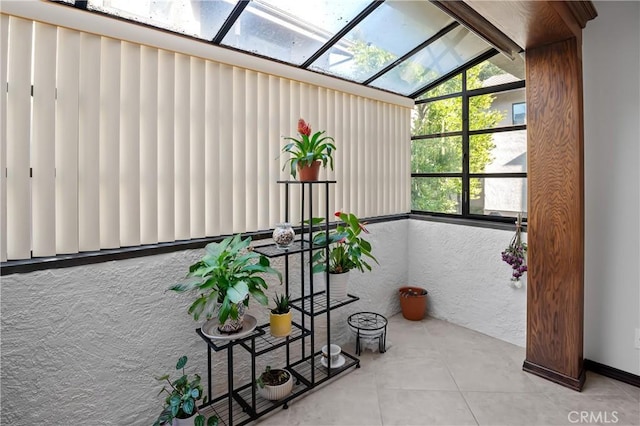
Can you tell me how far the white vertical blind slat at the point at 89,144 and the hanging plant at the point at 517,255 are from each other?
8.86ft

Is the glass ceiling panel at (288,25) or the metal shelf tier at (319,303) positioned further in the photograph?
the metal shelf tier at (319,303)

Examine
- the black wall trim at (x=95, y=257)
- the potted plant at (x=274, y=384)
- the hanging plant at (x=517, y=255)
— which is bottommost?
the potted plant at (x=274, y=384)

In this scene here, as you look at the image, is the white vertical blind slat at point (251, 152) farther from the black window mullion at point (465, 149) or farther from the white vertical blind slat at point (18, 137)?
the black window mullion at point (465, 149)

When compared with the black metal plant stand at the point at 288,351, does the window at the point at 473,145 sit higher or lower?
higher

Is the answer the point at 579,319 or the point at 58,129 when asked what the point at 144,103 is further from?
the point at 579,319

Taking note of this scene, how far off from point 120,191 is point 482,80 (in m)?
2.92

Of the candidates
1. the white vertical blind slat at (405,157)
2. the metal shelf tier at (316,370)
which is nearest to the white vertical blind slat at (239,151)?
the metal shelf tier at (316,370)

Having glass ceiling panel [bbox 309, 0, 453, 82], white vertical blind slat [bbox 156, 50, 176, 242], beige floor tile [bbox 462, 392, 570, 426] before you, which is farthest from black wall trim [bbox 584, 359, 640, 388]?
white vertical blind slat [bbox 156, 50, 176, 242]

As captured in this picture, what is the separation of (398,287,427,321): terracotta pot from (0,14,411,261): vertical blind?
1456mm

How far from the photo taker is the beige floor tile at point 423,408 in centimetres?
174

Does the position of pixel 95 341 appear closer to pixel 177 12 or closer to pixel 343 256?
pixel 343 256

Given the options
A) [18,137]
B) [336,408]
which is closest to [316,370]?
[336,408]

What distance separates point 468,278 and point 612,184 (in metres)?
1.23

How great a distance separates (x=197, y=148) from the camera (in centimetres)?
186
